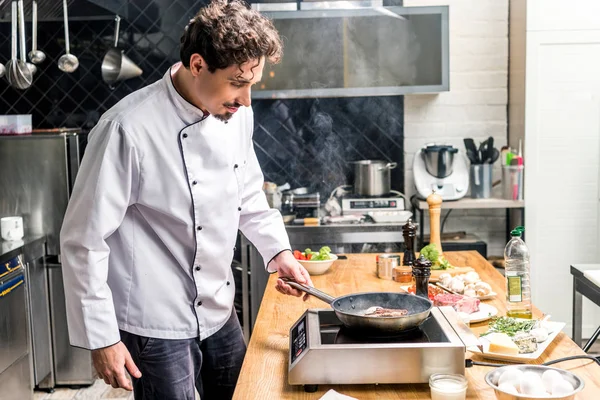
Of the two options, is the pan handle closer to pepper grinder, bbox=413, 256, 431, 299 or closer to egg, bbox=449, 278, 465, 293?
pepper grinder, bbox=413, 256, 431, 299

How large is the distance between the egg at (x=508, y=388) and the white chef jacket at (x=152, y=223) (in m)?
0.85

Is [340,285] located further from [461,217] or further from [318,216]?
[461,217]

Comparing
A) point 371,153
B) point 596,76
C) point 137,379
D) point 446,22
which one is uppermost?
point 446,22

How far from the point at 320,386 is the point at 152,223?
2.00ft

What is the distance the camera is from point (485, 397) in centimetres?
154

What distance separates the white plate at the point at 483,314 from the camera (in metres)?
2.03

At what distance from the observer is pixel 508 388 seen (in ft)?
4.64

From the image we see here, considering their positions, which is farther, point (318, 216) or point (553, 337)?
point (318, 216)

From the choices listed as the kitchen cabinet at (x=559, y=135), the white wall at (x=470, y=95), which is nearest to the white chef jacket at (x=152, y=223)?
the kitchen cabinet at (x=559, y=135)

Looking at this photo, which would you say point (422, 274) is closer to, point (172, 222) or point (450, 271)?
point (450, 271)

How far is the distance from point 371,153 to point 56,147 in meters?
1.95

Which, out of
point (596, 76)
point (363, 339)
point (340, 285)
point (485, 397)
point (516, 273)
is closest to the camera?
point (485, 397)

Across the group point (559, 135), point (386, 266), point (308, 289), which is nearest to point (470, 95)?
point (559, 135)

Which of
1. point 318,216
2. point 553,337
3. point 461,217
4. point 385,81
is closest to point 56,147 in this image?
point 318,216
